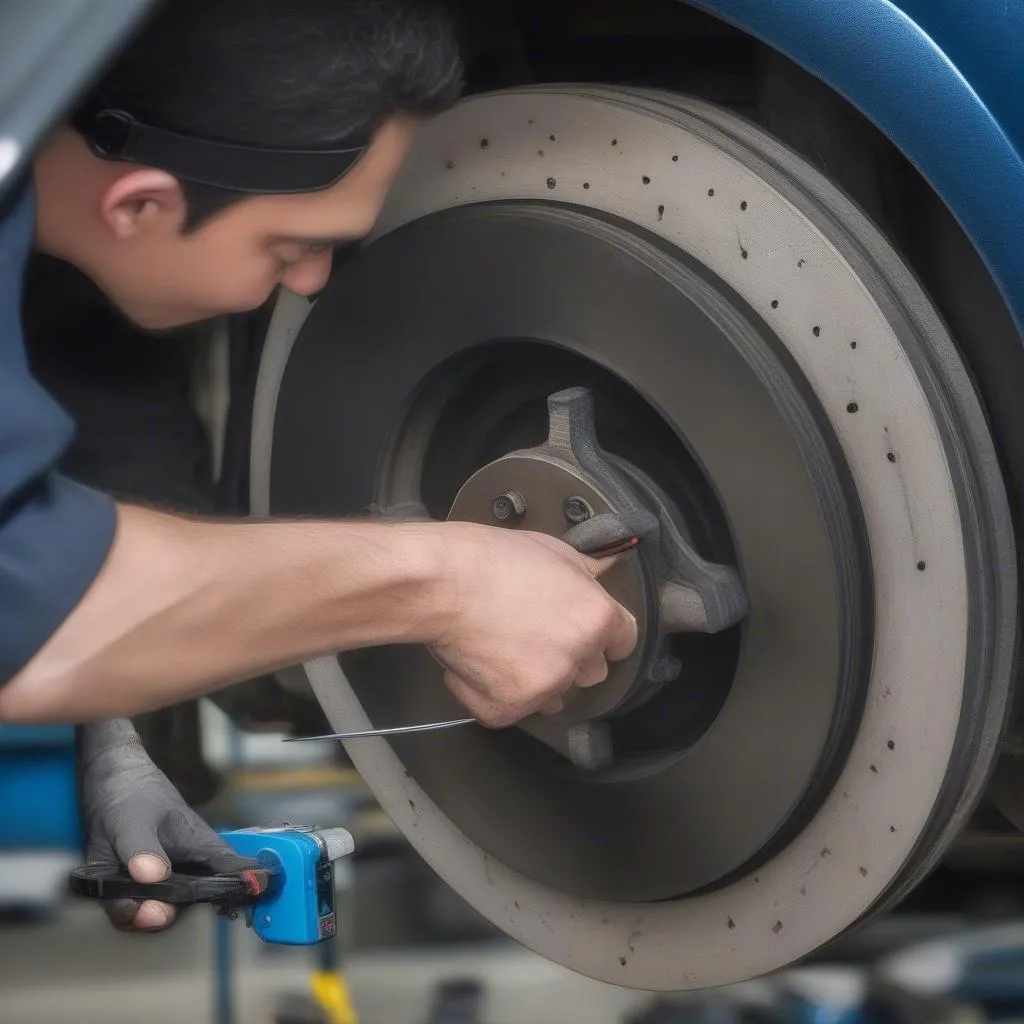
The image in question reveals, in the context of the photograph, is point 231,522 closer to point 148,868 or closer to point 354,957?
point 148,868

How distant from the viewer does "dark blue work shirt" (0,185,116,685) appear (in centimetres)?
85

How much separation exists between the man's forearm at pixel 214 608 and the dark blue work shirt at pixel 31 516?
14mm

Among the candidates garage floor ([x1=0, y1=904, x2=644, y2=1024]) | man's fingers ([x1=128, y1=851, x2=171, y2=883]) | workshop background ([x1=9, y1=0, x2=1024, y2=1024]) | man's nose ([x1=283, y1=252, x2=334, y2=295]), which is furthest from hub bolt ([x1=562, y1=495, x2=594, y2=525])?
garage floor ([x1=0, y1=904, x2=644, y2=1024])

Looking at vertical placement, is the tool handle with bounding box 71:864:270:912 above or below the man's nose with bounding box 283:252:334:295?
below

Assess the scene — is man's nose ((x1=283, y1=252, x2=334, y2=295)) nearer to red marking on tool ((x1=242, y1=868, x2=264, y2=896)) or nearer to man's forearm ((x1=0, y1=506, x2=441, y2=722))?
man's forearm ((x1=0, y1=506, x2=441, y2=722))

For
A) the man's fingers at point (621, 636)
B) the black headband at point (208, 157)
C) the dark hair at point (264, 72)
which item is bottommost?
the man's fingers at point (621, 636)

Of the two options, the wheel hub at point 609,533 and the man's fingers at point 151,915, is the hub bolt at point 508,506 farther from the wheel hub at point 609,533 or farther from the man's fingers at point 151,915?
the man's fingers at point 151,915

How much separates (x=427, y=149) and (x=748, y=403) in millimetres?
421

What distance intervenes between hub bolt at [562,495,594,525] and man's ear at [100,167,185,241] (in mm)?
374

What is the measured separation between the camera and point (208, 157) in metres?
1.05

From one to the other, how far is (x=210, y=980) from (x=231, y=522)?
7.00 feet

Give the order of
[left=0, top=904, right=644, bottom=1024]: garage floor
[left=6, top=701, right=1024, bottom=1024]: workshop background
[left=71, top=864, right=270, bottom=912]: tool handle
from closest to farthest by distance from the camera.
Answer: [left=71, top=864, right=270, bottom=912]: tool handle
[left=6, top=701, right=1024, bottom=1024]: workshop background
[left=0, top=904, right=644, bottom=1024]: garage floor

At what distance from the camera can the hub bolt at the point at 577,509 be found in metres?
1.18

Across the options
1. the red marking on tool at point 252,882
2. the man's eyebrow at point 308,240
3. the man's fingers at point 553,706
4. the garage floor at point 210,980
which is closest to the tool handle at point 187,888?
the red marking on tool at point 252,882
